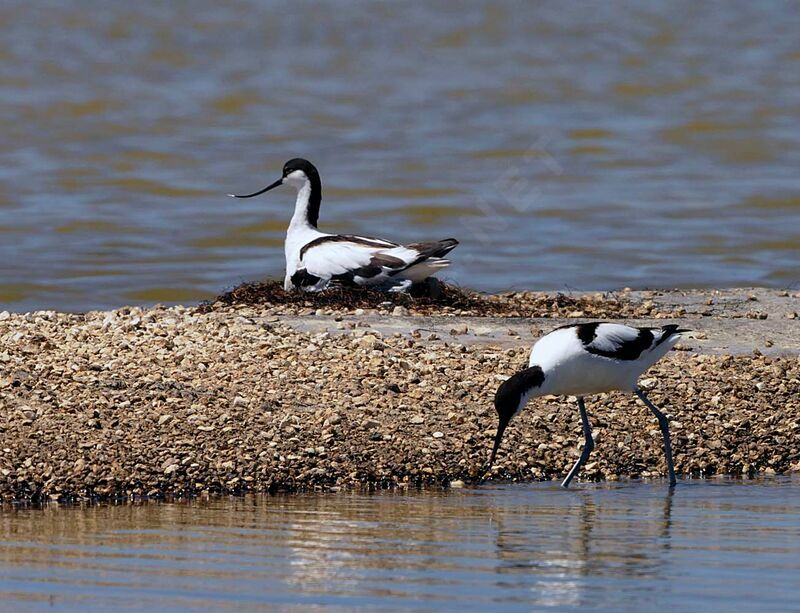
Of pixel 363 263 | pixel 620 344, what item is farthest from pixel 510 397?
pixel 363 263

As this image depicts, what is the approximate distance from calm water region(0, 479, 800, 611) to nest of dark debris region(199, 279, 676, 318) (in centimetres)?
426

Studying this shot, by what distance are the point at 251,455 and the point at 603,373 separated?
2014mm

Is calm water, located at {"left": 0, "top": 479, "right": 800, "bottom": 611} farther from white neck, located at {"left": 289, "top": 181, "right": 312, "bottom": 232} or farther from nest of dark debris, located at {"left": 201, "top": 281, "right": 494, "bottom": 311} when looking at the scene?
white neck, located at {"left": 289, "top": 181, "right": 312, "bottom": 232}

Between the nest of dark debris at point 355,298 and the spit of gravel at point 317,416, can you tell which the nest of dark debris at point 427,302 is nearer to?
the nest of dark debris at point 355,298

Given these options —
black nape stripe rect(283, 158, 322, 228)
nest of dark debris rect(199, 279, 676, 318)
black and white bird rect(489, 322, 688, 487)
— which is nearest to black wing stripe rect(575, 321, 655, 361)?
black and white bird rect(489, 322, 688, 487)

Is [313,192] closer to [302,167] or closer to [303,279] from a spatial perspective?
[302,167]

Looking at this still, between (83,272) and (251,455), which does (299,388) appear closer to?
(251,455)

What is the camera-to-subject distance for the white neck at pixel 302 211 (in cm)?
1463

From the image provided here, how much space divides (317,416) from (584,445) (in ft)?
4.86

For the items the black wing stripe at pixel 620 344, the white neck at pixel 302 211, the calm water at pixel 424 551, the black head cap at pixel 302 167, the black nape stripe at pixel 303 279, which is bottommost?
the calm water at pixel 424 551

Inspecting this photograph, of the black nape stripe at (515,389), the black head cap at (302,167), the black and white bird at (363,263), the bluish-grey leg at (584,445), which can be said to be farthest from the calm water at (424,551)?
the black head cap at (302,167)

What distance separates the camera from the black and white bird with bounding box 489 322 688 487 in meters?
9.01

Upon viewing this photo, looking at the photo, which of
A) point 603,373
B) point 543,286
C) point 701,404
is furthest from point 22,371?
point 543,286

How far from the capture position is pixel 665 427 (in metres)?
9.22
